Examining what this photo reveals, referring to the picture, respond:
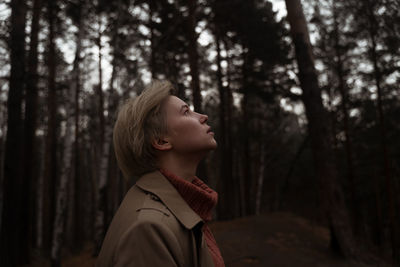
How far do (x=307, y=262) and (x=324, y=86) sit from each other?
9.48m

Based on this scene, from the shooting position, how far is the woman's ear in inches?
66.5

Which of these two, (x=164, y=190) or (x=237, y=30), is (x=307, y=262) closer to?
(x=164, y=190)

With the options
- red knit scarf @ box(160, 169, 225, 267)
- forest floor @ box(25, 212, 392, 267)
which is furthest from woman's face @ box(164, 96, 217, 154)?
forest floor @ box(25, 212, 392, 267)

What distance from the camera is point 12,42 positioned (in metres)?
6.75

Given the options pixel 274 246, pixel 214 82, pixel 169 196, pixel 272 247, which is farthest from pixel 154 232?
pixel 214 82

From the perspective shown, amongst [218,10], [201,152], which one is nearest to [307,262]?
[201,152]

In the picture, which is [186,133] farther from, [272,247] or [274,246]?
[274,246]

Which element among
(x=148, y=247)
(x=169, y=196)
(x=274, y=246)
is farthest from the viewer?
(x=274, y=246)

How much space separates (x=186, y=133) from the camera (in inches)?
67.9

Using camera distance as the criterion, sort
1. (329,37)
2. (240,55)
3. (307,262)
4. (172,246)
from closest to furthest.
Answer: (172,246) < (307,262) < (329,37) < (240,55)

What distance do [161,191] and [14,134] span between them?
678 centimetres

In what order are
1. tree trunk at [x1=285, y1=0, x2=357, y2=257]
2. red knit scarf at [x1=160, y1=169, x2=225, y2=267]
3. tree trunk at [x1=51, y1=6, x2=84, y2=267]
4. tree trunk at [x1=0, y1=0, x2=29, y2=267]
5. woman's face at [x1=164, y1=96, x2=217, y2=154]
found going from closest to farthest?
red knit scarf at [x1=160, y1=169, x2=225, y2=267], woman's face at [x1=164, y1=96, x2=217, y2=154], tree trunk at [x1=0, y1=0, x2=29, y2=267], tree trunk at [x1=51, y1=6, x2=84, y2=267], tree trunk at [x1=285, y1=0, x2=357, y2=257]

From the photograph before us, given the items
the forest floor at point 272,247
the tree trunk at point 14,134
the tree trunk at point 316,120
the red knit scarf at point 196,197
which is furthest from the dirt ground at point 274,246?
the red knit scarf at point 196,197

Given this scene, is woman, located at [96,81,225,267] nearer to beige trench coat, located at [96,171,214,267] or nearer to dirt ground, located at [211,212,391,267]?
beige trench coat, located at [96,171,214,267]
